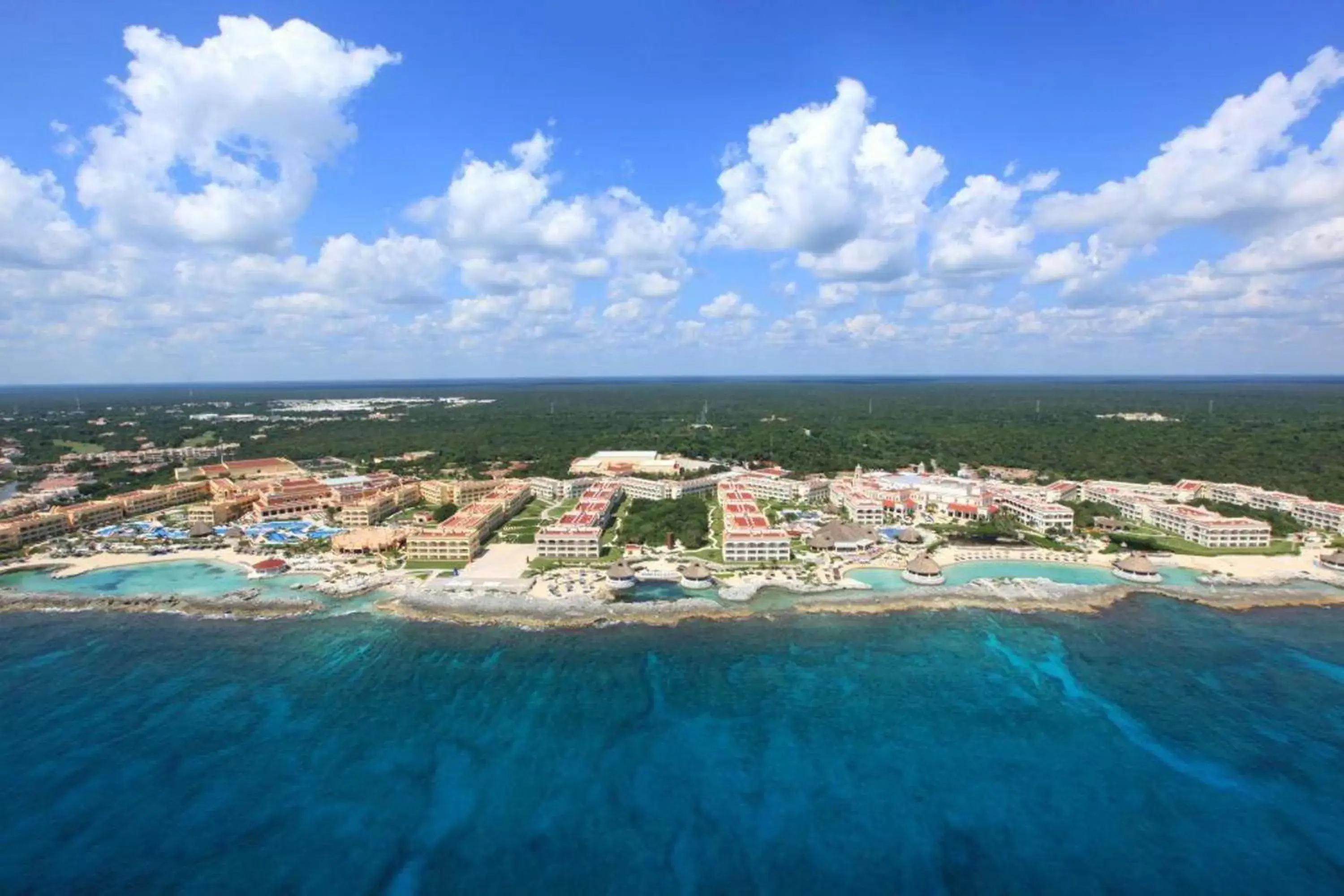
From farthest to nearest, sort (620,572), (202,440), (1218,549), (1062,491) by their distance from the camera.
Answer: (202,440) → (1062,491) → (1218,549) → (620,572)

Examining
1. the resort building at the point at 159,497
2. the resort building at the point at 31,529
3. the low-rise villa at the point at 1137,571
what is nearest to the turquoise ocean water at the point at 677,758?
the low-rise villa at the point at 1137,571

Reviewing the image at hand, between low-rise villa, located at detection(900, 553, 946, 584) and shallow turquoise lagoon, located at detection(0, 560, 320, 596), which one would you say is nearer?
shallow turquoise lagoon, located at detection(0, 560, 320, 596)

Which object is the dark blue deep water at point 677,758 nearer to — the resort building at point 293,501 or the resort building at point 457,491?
the resort building at point 293,501

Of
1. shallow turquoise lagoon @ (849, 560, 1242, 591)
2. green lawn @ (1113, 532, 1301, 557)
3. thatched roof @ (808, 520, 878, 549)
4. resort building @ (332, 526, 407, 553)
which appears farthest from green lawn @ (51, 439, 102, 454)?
green lawn @ (1113, 532, 1301, 557)

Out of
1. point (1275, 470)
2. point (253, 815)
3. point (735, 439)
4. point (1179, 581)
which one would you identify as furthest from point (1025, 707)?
point (735, 439)

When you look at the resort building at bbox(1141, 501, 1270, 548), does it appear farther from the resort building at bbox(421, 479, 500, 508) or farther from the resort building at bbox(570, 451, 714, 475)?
the resort building at bbox(421, 479, 500, 508)

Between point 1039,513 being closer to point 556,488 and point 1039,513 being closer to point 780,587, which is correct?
point 780,587

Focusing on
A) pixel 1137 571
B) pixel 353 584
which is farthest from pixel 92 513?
pixel 1137 571
